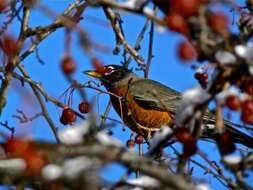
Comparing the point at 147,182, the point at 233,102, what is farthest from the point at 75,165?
the point at 233,102

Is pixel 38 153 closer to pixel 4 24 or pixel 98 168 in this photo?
pixel 98 168

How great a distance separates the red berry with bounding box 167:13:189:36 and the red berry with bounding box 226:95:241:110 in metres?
0.28

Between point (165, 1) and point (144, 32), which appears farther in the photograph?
point (144, 32)

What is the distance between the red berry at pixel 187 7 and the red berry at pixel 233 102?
0.31 metres

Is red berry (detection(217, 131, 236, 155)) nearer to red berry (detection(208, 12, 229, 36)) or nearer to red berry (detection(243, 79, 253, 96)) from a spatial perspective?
red berry (detection(243, 79, 253, 96))

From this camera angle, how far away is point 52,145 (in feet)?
4.85

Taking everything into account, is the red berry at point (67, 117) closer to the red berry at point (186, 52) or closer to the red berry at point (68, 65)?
the red berry at point (68, 65)

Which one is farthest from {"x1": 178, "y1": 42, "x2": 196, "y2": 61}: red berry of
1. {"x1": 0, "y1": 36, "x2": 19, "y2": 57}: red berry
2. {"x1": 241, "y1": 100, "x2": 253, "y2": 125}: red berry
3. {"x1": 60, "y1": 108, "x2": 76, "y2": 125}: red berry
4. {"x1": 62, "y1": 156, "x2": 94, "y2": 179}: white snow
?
{"x1": 60, "y1": 108, "x2": 76, "y2": 125}: red berry

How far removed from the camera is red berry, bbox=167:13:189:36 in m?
1.62

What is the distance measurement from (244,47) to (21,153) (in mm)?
663

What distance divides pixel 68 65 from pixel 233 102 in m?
0.51

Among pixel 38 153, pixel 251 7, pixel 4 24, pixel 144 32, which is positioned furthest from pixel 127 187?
pixel 144 32

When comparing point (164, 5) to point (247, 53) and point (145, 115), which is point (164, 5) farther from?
point (145, 115)

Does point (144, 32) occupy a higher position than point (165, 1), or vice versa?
point (144, 32)
